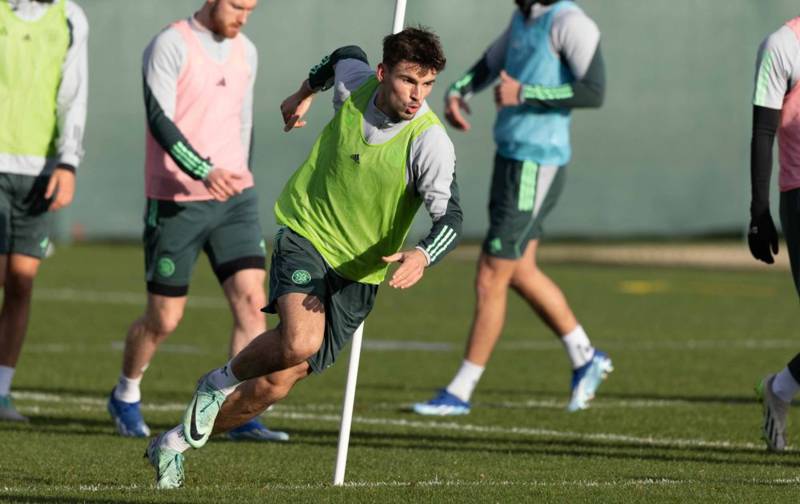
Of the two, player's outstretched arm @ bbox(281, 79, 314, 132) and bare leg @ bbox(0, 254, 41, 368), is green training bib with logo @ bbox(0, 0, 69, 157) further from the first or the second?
player's outstretched arm @ bbox(281, 79, 314, 132)

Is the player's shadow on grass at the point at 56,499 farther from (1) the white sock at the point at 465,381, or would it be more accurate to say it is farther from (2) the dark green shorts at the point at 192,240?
(1) the white sock at the point at 465,381

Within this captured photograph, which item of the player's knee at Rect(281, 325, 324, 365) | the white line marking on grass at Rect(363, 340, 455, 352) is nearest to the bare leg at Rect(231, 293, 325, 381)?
the player's knee at Rect(281, 325, 324, 365)

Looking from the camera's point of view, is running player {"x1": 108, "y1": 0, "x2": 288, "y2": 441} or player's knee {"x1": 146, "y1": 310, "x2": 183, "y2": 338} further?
player's knee {"x1": 146, "y1": 310, "x2": 183, "y2": 338}

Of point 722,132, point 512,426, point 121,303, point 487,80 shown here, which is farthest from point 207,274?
point 512,426

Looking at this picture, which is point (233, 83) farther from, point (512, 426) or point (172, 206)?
point (512, 426)

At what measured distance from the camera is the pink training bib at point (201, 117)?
921 centimetres

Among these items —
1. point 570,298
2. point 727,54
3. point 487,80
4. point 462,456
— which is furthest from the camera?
point 727,54

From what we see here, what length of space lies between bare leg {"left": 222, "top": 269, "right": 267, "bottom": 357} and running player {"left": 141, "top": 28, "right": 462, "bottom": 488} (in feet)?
6.00

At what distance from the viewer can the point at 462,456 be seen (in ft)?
27.8

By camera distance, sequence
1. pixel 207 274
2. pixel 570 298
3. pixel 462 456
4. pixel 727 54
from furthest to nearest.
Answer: pixel 727 54 < pixel 207 274 < pixel 570 298 < pixel 462 456

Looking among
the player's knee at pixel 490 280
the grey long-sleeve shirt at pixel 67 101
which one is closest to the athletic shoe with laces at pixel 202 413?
the grey long-sleeve shirt at pixel 67 101

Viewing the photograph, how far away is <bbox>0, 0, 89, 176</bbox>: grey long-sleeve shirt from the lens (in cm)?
957

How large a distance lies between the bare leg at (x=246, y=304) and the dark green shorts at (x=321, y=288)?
76.7 inches

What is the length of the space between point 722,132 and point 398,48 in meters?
18.5
